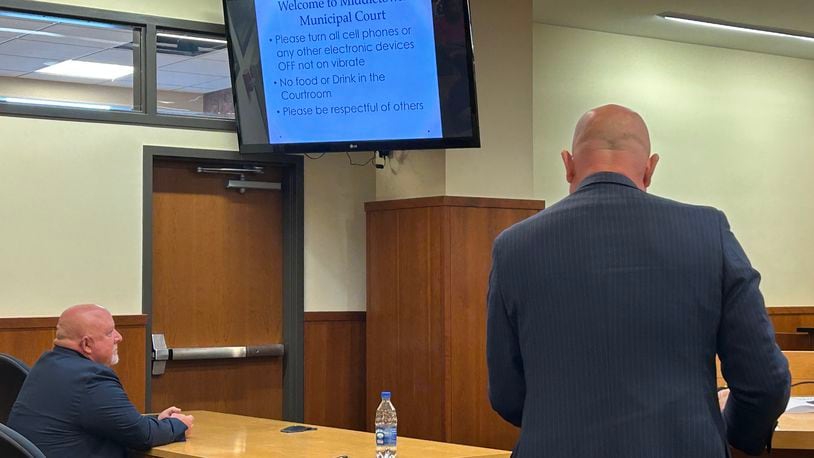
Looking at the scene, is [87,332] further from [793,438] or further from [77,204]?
[793,438]

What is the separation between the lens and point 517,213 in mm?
6441

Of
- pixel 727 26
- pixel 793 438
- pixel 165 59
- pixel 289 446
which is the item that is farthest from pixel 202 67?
pixel 793 438

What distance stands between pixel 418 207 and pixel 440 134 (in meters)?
0.77

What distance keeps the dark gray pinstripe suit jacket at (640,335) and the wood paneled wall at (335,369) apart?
15.4 ft

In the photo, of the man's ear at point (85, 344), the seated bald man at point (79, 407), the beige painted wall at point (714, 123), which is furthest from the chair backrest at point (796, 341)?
the man's ear at point (85, 344)

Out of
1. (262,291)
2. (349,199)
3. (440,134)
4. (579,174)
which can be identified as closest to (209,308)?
(262,291)

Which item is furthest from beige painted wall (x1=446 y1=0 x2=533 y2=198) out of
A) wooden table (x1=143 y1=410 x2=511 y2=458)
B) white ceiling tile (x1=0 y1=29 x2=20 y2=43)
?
white ceiling tile (x1=0 y1=29 x2=20 y2=43)

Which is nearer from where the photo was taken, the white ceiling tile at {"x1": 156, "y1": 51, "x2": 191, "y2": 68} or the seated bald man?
the seated bald man

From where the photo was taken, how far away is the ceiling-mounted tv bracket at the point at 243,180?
21.2ft

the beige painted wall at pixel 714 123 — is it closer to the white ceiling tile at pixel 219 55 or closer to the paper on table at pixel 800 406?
the white ceiling tile at pixel 219 55

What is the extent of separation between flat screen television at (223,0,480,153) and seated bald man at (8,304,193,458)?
2094mm

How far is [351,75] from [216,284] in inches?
59.8

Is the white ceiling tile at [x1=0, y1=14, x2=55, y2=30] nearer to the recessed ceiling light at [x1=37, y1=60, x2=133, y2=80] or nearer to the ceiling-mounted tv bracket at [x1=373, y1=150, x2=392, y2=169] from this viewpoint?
the recessed ceiling light at [x1=37, y1=60, x2=133, y2=80]

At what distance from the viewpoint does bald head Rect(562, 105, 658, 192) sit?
7.00 feet
